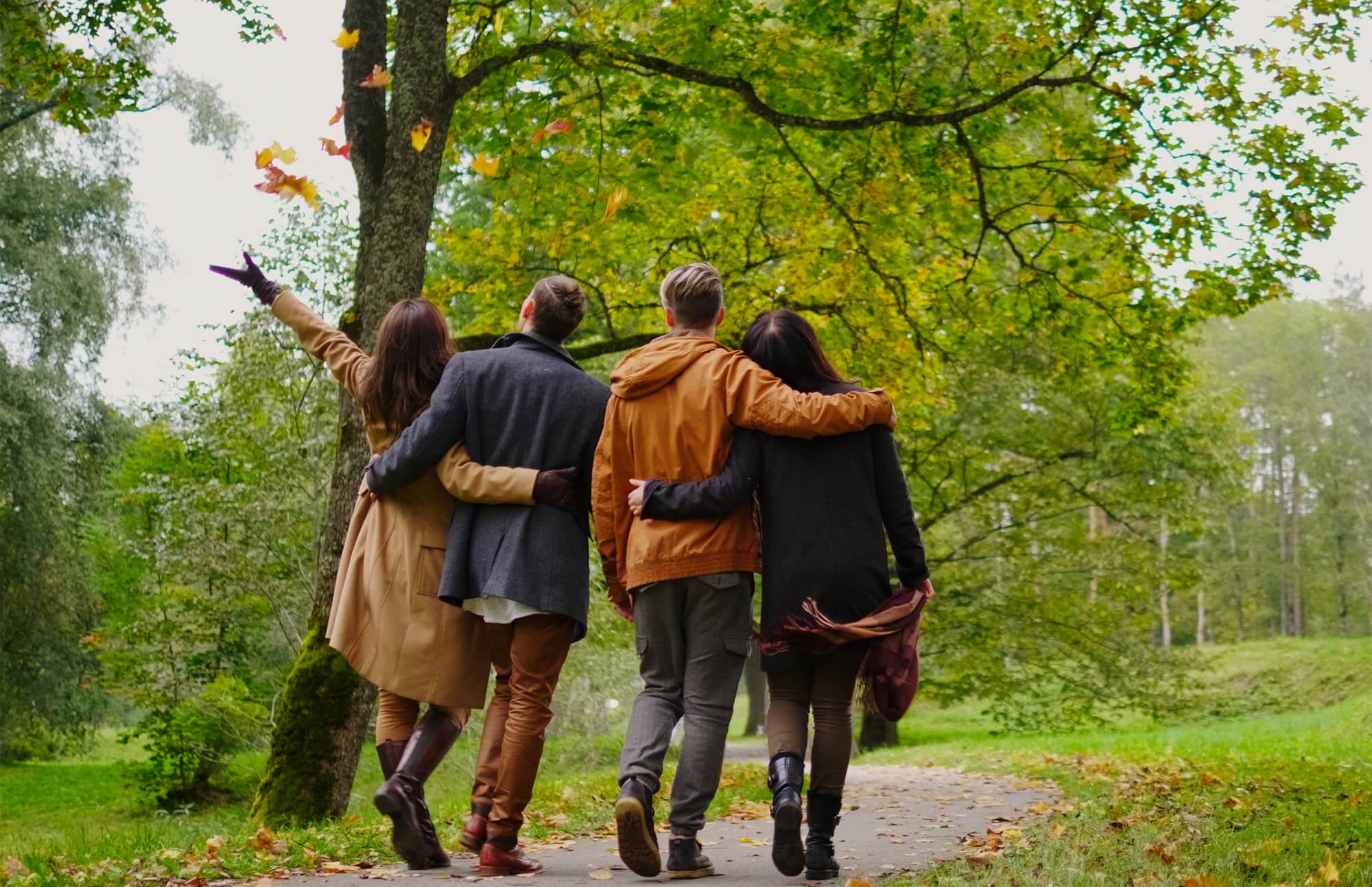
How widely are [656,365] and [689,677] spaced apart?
1177 millimetres

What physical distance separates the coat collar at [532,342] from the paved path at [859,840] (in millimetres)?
2078

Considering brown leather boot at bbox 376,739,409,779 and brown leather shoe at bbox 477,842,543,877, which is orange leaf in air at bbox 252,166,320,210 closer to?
brown leather boot at bbox 376,739,409,779

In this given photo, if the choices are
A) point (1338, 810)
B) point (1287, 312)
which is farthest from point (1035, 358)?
point (1287, 312)

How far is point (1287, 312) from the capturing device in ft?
172

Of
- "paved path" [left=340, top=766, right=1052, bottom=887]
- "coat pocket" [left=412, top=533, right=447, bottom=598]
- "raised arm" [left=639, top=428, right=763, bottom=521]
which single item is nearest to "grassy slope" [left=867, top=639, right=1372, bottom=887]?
"paved path" [left=340, top=766, right=1052, bottom=887]

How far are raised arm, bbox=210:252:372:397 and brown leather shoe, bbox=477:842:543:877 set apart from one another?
2.09 metres

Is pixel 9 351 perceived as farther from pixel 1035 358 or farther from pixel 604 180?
pixel 1035 358

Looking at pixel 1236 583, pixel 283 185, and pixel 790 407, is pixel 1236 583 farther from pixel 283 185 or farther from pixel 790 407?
pixel 790 407

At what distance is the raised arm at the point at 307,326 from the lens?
18.2 ft

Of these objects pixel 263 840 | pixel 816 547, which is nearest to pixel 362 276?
pixel 263 840

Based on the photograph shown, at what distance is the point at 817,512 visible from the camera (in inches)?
181

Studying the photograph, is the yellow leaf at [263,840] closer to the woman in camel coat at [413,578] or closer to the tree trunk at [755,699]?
the woman in camel coat at [413,578]

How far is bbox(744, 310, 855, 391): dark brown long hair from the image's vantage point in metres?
4.78

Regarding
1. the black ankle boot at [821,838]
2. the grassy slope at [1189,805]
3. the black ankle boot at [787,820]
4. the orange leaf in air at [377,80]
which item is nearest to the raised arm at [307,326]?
the black ankle boot at [787,820]
